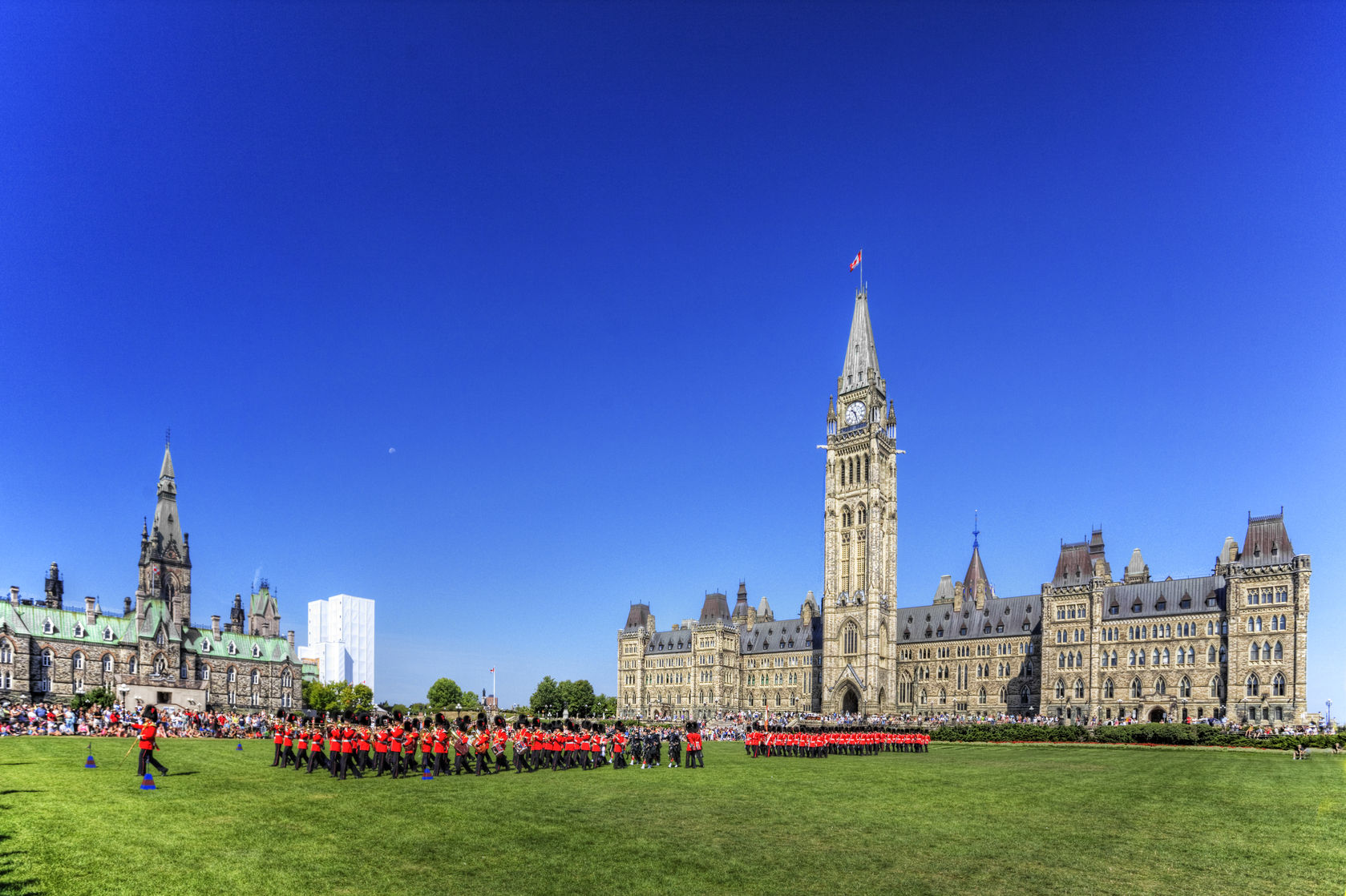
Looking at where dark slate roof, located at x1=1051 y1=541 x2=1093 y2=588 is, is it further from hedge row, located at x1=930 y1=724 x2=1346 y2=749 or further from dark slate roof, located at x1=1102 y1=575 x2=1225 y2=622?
hedge row, located at x1=930 y1=724 x2=1346 y2=749

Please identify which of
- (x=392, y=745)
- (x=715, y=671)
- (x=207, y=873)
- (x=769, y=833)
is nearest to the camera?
Result: (x=207, y=873)

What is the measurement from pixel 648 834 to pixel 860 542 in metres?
103

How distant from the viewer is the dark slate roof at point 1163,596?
297 ft

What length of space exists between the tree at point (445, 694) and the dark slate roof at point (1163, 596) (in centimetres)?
8522

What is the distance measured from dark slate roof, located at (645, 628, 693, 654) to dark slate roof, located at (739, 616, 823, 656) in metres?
8.93

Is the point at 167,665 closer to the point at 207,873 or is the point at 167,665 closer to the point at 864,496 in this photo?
the point at 864,496

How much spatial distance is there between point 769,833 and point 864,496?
336 feet

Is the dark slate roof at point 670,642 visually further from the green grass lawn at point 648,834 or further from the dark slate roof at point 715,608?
the green grass lawn at point 648,834

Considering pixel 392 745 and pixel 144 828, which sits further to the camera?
pixel 392 745

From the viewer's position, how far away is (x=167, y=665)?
99.7 meters

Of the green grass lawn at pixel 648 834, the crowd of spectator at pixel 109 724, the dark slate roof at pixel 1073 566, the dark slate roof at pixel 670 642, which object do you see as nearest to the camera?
the green grass lawn at pixel 648 834

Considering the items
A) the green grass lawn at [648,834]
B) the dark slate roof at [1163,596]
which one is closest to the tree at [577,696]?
the dark slate roof at [1163,596]

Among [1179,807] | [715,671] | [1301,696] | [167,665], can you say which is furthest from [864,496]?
[1179,807]

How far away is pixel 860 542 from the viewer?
11688cm
